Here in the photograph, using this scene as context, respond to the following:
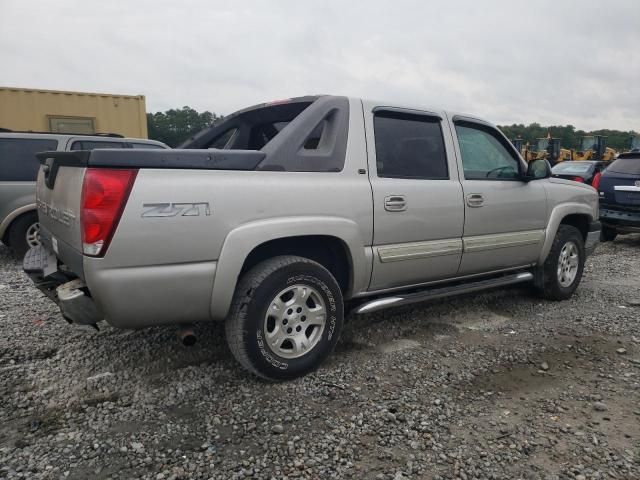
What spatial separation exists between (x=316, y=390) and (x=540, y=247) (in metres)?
2.76

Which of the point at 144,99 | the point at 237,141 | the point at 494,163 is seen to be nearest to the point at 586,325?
the point at 494,163

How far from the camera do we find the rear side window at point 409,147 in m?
3.44

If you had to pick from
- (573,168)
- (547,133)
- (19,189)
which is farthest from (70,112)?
(547,133)

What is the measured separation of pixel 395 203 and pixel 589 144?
26.5 meters

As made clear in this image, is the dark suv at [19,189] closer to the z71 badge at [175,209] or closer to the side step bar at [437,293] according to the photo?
the z71 badge at [175,209]

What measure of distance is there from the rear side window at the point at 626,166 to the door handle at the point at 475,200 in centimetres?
589

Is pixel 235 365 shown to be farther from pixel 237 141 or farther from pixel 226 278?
pixel 237 141

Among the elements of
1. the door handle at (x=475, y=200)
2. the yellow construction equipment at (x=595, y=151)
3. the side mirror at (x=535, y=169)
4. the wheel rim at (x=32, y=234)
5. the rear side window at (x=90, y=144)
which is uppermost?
the yellow construction equipment at (x=595, y=151)

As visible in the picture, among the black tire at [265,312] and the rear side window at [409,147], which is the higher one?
the rear side window at [409,147]

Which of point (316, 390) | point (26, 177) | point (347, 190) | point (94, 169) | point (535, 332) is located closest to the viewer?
point (94, 169)

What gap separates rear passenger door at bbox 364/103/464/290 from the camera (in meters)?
3.33

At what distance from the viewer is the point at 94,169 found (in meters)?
2.37

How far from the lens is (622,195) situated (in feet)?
26.8

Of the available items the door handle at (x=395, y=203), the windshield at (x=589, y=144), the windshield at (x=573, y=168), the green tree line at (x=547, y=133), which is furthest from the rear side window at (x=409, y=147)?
the green tree line at (x=547, y=133)
